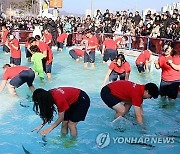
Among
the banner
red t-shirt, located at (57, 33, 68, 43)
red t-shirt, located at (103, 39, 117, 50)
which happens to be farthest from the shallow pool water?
the banner

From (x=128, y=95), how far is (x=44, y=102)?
5.23 feet

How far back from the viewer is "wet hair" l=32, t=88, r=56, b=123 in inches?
165

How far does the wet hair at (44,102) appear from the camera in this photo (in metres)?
4.20

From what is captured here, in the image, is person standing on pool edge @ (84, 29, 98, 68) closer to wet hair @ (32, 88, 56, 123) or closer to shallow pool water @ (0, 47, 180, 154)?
shallow pool water @ (0, 47, 180, 154)

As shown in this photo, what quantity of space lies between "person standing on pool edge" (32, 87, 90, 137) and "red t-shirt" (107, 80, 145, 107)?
740 millimetres

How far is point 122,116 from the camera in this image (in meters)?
5.76

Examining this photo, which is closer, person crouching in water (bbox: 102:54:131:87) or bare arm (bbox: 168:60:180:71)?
bare arm (bbox: 168:60:180:71)

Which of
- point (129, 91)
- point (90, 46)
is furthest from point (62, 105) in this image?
point (90, 46)

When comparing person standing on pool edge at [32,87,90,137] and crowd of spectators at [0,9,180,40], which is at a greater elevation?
crowd of spectators at [0,9,180,40]

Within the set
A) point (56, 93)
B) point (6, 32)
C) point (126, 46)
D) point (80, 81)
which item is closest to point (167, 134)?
point (56, 93)

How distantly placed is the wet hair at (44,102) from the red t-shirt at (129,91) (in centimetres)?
142

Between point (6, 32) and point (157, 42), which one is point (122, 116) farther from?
point (6, 32)

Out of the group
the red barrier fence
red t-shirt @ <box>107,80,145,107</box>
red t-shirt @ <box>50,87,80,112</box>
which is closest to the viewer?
red t-shirt @ <box>50,87,80,112</box>

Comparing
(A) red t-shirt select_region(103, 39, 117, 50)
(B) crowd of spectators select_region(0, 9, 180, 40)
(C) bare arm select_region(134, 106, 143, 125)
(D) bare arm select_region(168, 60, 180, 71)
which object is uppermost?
(B) crowd of spectators select_region(0, 9, 180, 40)
